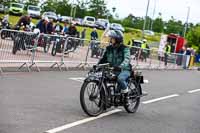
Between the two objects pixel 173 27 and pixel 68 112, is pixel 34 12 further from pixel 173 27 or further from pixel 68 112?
pixel 68 112

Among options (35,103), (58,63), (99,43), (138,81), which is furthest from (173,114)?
(99,43)

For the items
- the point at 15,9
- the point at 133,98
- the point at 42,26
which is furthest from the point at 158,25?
the point at 133,98

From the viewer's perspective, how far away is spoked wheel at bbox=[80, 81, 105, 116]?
9328 mm

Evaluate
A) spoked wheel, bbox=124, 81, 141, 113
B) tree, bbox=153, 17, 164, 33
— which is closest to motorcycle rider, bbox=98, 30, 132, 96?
spoked wheel, bbox=124, 81, 141, 113

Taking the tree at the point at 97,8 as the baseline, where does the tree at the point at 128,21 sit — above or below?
below

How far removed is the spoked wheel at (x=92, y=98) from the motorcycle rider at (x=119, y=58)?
0.54 metres

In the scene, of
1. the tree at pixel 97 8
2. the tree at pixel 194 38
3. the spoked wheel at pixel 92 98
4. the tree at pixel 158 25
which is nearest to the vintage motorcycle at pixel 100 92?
the spoked wheel at pixel 92 98

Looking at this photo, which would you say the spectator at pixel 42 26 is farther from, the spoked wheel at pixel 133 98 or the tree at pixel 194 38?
Result: the tree at pixel 194 38

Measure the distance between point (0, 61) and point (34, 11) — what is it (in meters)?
60.8

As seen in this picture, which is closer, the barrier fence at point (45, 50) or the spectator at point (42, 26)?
the barrier fence at point (45, 50)

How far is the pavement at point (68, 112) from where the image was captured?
8244 mm

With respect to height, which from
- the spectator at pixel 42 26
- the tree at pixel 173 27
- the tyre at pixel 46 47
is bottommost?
the tree at pixel 173 27

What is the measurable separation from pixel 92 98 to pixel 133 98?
4.61ft

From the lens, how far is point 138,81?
A: 1067 cm
